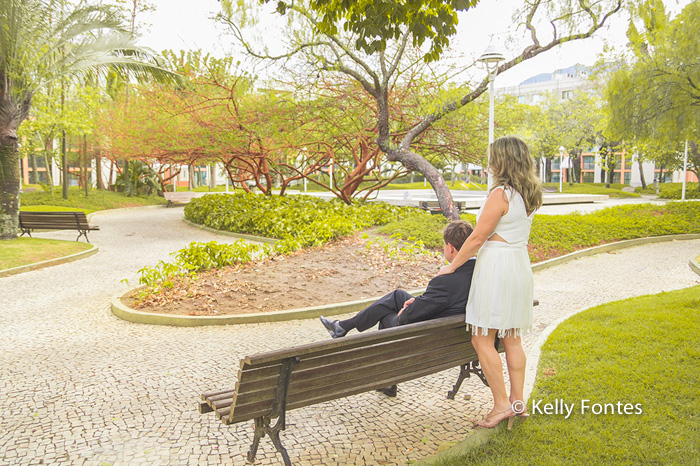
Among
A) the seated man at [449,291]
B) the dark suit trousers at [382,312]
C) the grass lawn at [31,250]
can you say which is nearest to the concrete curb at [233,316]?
the dark suit trousers at [382,312]

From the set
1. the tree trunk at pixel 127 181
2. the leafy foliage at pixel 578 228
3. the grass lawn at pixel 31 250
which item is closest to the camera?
the grass lawn at pixel 31 250

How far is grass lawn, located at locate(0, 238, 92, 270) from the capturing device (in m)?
10.4

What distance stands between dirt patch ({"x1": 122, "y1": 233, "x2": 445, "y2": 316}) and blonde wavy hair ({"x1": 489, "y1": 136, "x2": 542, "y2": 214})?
4.20 metres

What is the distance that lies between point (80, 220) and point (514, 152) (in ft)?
44.1

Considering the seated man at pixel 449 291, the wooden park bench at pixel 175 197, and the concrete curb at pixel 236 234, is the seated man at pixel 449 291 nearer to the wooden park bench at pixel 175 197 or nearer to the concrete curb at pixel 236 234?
the concrete curb at pixel 236 234

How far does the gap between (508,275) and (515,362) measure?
2.15ft

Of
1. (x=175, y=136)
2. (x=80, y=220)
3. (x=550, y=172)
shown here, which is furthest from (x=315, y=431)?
(x=550, y=172)

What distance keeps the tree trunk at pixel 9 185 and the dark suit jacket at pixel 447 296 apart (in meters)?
12.6

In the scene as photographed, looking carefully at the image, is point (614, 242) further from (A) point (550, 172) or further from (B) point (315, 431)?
(A) point (550, 172)

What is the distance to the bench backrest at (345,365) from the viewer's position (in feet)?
8.95

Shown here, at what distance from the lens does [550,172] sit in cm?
6650

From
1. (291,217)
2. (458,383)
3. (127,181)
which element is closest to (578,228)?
(291,217)

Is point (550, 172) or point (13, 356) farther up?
point (550, 172)

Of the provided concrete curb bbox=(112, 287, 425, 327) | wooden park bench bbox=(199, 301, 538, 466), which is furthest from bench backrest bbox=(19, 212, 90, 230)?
wooden park bench bbox=(199, 301, 538, 466)
